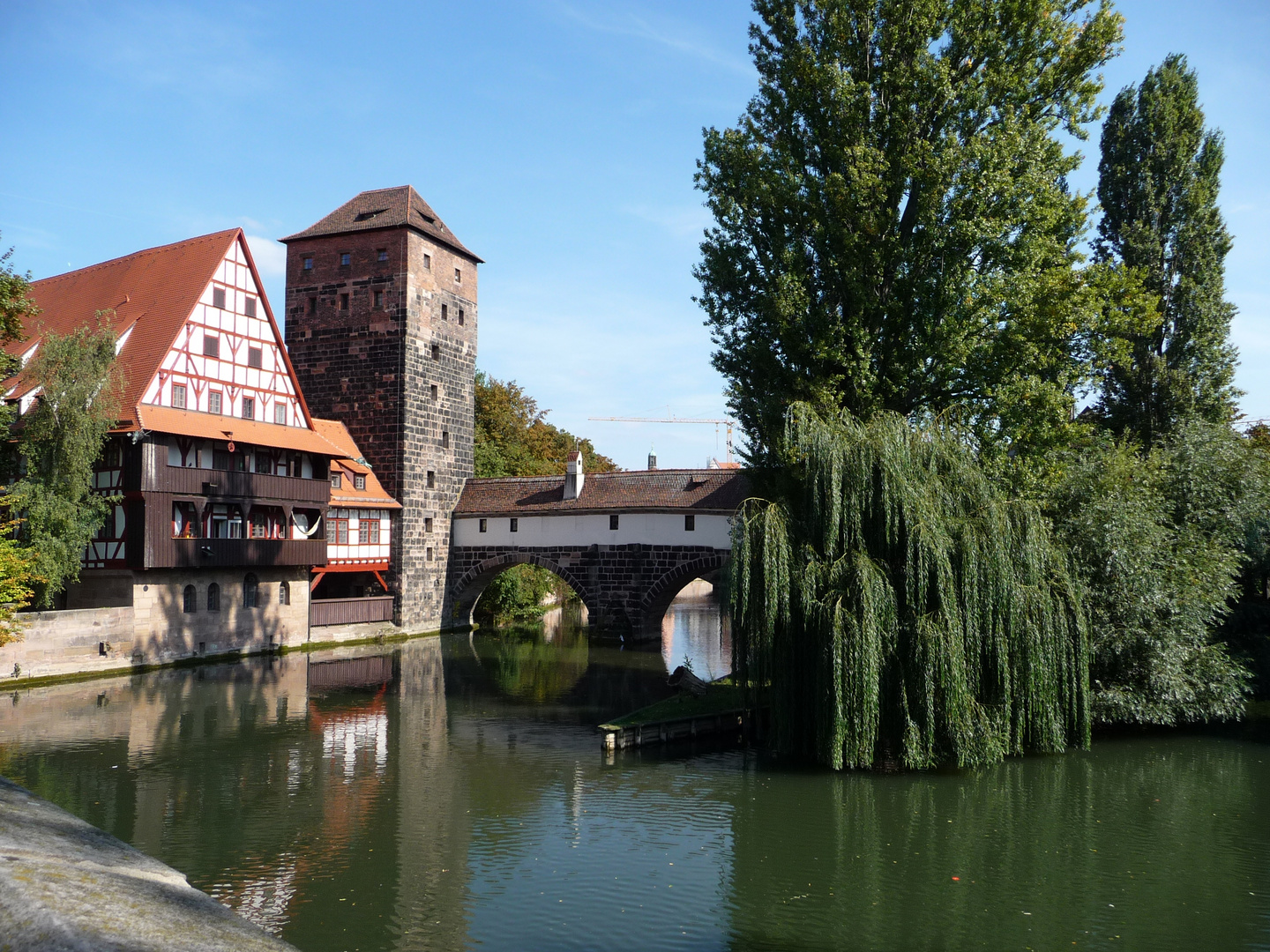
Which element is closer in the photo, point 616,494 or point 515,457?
point 616,494

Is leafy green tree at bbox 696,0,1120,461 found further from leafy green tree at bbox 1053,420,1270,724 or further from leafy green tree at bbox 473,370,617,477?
leafy green tree at bbox 473,370,617,477

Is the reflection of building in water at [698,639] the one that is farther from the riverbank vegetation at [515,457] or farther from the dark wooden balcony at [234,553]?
the dark wooden balcony at [234,553]

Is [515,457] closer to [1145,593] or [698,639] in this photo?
[698,639]

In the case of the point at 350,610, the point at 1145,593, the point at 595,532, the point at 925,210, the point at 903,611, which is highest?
the point at 925,210

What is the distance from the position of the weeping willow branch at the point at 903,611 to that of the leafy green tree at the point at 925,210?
2448mm

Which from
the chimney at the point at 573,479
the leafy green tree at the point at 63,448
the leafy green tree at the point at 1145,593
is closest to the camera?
the leafy green tree at the point at 1145,593

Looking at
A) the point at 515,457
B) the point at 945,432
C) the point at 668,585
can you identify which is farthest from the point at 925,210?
the point at 515,457

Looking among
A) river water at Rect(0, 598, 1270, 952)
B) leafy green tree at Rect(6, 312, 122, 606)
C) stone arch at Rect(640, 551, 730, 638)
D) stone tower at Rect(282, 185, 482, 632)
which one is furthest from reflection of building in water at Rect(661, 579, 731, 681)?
leafy green tree at Rect(6, 312, 122, 606)

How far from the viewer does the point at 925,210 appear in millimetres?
18250

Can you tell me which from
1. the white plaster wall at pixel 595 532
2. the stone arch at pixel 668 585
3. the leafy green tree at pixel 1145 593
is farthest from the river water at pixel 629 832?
the white plaster wall at pixel 595 532

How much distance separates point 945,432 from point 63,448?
20088 millimetres

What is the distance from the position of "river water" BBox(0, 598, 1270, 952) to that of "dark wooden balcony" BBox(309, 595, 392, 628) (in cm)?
1096

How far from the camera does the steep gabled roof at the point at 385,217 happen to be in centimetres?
3609

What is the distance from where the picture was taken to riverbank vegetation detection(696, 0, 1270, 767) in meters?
15.4
